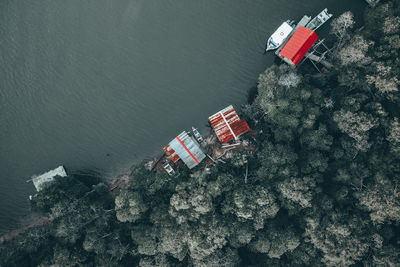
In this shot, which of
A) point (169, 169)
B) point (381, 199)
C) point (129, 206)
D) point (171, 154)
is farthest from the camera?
point (169, 169)

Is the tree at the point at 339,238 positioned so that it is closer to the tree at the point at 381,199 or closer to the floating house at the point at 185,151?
the tree at the point at 381,199

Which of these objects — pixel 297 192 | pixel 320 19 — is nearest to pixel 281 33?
pixel 320 19

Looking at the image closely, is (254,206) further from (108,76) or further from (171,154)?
(108,76)

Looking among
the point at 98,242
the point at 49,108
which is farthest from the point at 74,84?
the point at 98,242

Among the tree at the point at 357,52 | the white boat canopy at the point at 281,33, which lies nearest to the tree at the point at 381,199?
the tree at the point at 357,52

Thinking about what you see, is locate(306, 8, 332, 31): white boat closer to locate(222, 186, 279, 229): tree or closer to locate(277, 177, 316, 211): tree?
locate(277, 177, 316, 211): tree

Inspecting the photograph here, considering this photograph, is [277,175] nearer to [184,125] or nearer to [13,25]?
[184,125]
